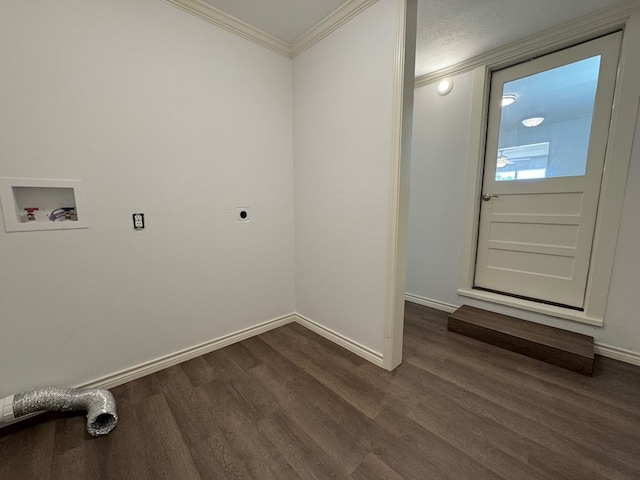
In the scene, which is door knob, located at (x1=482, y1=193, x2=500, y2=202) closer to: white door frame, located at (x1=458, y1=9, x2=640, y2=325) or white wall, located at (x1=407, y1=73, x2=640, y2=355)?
white wall, located at (x1=407, y1=73, x2=640, y2=355)

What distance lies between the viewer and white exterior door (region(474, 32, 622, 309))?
1842 mm

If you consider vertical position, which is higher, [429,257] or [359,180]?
[359,180]

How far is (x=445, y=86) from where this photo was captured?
243 centimetres

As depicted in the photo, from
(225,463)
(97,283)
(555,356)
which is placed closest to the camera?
(225,463)

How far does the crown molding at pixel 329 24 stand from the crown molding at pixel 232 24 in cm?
13

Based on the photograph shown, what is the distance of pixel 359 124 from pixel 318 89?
1.83ft

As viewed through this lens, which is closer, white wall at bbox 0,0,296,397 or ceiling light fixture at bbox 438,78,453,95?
white wall at bbox 0,0,296,397

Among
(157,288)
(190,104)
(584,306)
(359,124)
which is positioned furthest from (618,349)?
(190,104)

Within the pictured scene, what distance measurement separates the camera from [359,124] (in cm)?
170

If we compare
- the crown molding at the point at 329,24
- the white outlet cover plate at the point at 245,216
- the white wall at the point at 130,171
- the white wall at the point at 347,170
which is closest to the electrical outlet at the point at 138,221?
the white wall at the point at 130,171

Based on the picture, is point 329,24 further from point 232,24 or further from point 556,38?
point 556,38

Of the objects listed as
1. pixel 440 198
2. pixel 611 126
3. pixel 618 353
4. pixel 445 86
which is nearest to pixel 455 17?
pixel 445 86

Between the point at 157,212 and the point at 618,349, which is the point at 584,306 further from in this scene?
the point at 157,212

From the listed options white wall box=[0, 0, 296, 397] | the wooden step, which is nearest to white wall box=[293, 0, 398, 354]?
white wall box=[0, 0, 296, 397]
